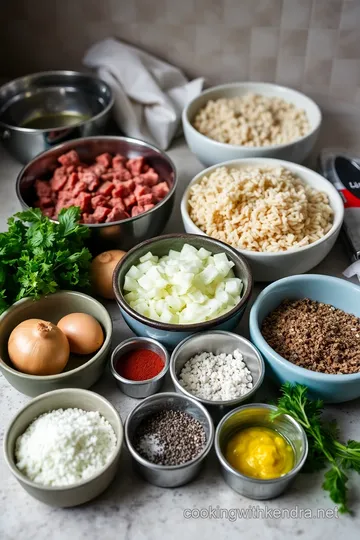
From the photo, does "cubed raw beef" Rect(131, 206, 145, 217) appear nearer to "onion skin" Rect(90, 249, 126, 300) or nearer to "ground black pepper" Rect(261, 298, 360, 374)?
"onion skin" Rect(90, 249, 126, 300)

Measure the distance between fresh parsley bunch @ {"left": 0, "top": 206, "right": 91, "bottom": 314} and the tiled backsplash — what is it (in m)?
0.96

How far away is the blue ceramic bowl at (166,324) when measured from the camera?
1414mm

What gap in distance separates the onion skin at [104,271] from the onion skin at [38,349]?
258 millimetres

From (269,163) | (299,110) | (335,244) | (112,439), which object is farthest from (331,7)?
(112,439)

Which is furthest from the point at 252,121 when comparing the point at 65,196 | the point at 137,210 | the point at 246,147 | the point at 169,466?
the point at 169,466

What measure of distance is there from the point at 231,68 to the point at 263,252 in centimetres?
97

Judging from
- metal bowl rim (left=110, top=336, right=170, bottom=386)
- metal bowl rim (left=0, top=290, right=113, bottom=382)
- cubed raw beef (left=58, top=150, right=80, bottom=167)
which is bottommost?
metal bowl rim (left=110, top=336, right=170, bottom=386)

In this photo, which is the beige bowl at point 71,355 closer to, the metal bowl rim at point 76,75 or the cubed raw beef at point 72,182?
the cubed raw beef at point 72,182

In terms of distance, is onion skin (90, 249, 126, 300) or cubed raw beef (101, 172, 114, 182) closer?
onion skin (90, 249, 126, 300)

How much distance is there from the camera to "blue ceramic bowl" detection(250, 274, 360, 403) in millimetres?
1319

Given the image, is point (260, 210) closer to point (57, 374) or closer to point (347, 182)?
point (347, 182)

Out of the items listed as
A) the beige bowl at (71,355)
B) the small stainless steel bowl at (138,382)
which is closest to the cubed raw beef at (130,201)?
the beige bowl at (71,355)

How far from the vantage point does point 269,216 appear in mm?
1638

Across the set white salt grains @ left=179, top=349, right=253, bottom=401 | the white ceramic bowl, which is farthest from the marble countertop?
the white ceramic bowl
